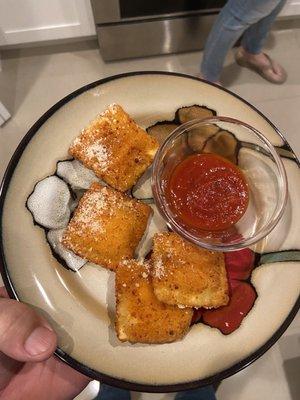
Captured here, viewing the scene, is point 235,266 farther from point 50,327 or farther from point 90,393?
point 90,393

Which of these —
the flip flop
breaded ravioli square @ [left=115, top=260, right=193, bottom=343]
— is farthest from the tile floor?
breaded ravioli square @ [left=115, top=260, right=193, bottom=343]

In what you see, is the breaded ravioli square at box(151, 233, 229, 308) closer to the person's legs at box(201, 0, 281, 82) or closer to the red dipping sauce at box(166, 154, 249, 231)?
the red dipping sauce at box(166, 154, 249, 231)

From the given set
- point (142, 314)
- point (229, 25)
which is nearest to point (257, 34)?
point (229, 25)

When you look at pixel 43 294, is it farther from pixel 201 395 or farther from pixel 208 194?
pixel 201 395

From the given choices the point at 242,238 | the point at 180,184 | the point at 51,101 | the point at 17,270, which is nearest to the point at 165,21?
the point at 51,101

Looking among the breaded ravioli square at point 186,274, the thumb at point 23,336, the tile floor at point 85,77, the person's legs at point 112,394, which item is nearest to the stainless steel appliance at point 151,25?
the tile floor at point 85,77

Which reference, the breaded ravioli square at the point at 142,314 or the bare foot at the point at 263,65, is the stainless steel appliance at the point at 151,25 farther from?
the breaded ravioli square at the point at 142,314
